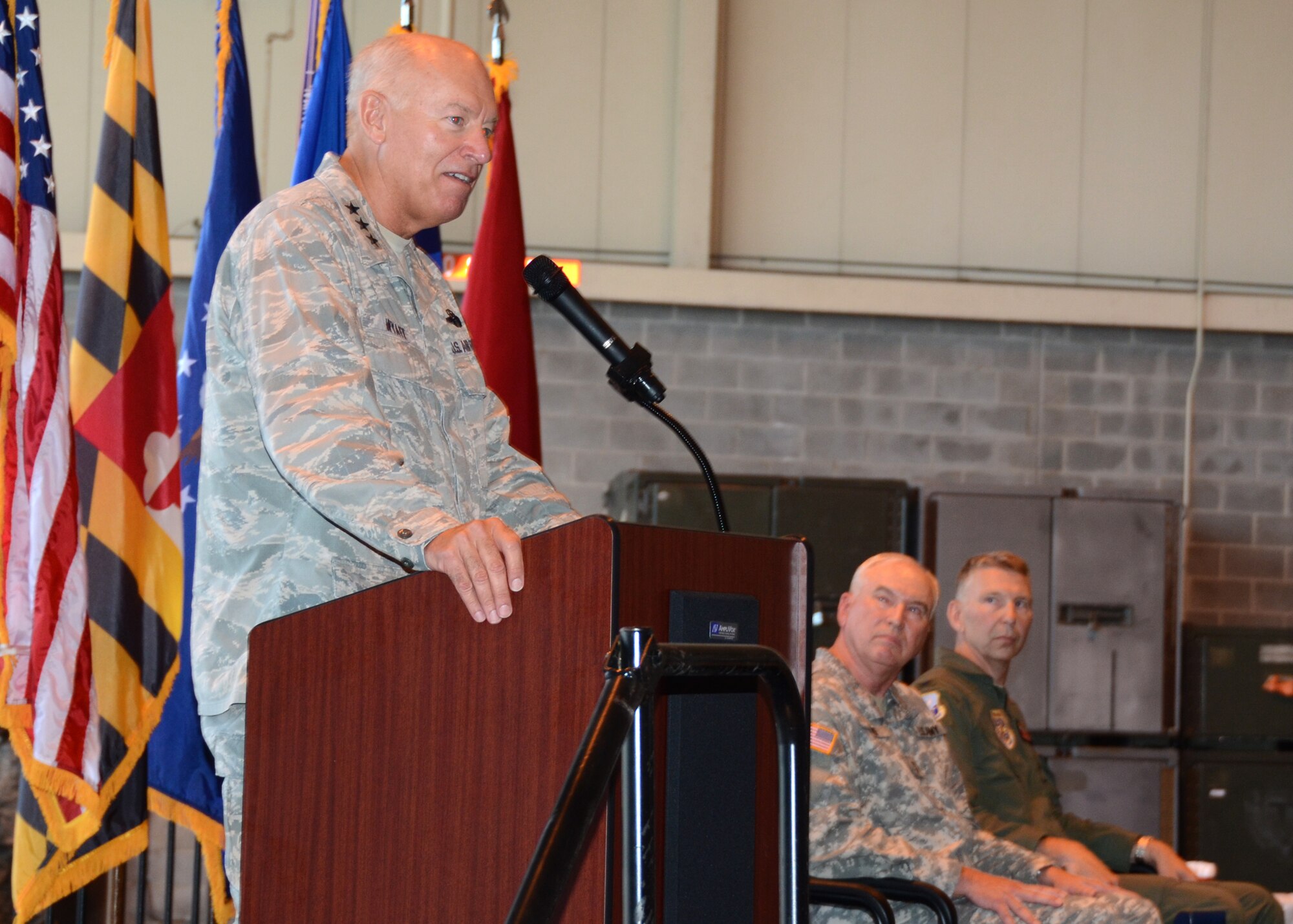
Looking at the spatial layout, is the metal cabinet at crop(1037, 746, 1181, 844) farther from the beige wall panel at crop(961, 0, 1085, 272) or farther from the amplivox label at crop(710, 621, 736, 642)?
the amplivox label at crop(710, 621, 736, 642)

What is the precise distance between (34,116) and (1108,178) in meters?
4.49

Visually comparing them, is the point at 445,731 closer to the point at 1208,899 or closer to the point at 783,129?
the point at 1208,899

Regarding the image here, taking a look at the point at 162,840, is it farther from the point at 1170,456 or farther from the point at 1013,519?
the point at 1170,456

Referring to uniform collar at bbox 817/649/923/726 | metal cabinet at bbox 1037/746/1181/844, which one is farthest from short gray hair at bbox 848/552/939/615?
metal cabinet at bbox 1037/746/1181/844

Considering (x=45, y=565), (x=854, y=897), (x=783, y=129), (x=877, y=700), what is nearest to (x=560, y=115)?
(x=783, y=129)

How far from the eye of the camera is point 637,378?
159 centimetres

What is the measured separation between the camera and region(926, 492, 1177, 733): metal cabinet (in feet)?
16.3

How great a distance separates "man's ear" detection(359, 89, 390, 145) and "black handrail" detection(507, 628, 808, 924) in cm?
81

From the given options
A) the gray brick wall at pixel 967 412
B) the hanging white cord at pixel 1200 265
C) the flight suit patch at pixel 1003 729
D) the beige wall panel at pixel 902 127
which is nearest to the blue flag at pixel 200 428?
the flight suit patch at pixel 1003 729

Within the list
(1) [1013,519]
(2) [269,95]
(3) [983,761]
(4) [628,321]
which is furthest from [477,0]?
(3) [983,761]

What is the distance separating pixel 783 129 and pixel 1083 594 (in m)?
2.28

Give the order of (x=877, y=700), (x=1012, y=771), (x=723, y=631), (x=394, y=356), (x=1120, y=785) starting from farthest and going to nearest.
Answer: (x=1120, y=785), (x=1012, y=771), (x=877, y=700), (x=394, y=356), (x=723, y=631)

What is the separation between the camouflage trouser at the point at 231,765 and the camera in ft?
4.52

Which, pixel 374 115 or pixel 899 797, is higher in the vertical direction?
pixel 374 115
